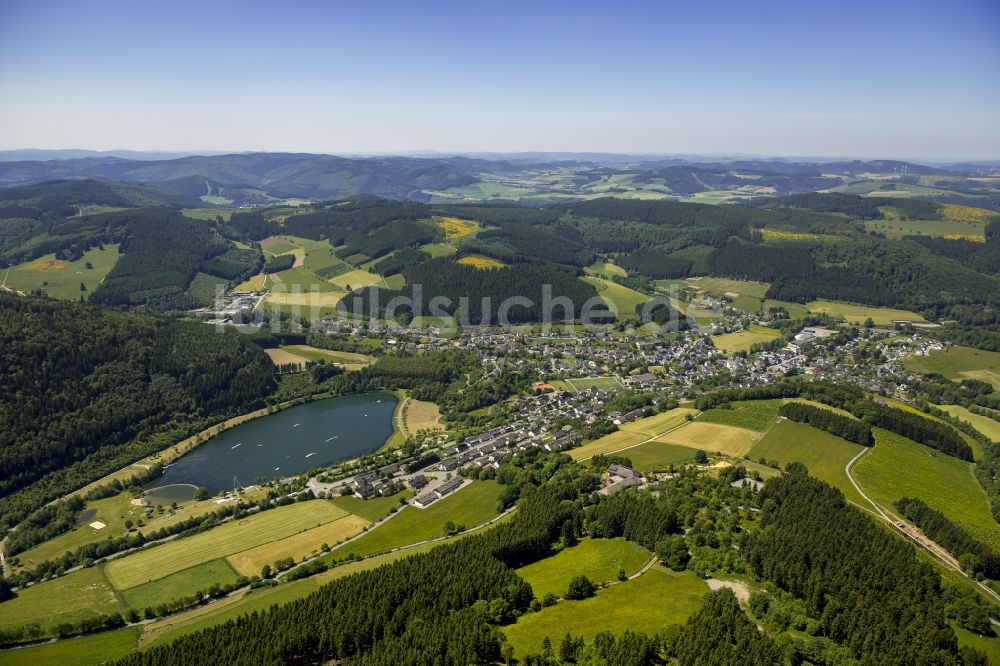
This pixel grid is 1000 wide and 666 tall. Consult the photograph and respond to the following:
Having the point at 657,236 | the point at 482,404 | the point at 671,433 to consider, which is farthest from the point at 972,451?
the point at 657,236

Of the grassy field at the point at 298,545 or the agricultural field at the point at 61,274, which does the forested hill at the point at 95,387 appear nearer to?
the grassy field at the point at 298,545

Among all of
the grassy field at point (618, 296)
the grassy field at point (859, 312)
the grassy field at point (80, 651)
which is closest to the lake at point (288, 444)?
the grassy field at point (80, 651)

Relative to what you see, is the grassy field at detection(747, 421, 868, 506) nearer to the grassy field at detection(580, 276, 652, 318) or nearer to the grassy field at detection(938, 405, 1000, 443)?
the grassy field at detection(938, 405, 1000, 443)

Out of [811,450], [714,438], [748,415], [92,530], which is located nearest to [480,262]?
[748,415]

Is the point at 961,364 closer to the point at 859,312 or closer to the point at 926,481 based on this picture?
the point at 859,312

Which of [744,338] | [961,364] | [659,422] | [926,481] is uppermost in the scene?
[961,364]

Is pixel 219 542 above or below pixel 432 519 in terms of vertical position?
below

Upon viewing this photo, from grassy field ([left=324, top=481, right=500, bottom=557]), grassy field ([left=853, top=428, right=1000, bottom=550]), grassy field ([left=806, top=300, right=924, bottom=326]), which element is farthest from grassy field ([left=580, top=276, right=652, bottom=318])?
grassy field ([left=324, top=481, right=500, bottom=557])
